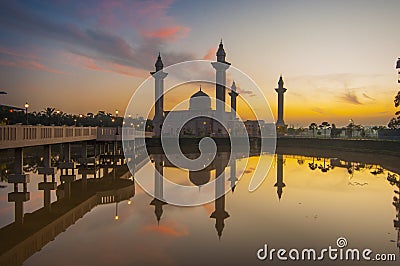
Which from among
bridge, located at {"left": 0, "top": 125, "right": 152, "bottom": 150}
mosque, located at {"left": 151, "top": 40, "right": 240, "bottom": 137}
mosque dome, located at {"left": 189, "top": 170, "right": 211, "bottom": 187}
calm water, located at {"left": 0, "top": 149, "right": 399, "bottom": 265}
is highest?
mosque, located at {"left": 151, "top": 40, "right": 240, "bottom": 137}

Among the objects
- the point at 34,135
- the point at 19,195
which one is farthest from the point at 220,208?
the point at 34,135

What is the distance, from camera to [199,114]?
363 ft

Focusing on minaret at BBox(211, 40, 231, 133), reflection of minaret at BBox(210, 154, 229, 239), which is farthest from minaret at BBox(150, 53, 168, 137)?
reflection of minaret at BBox(210, 154, 229, 239)

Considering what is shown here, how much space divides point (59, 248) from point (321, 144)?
68.4 meters

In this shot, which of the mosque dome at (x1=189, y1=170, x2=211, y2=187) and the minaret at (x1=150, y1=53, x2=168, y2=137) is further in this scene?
the minaret at (x1=150, y1=53, x2=168, y2=137)

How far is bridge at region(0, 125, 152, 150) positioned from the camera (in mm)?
19375

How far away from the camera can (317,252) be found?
12266mm

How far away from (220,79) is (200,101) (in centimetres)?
1653

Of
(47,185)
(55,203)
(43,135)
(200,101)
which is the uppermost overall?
(200,101)

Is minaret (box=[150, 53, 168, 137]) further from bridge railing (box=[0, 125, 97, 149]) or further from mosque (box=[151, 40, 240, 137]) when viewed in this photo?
bridge railing (box=[0, 125, 97, 149])

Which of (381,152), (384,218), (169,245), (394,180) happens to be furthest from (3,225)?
(381,152)

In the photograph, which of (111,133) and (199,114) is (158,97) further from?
(111,133)

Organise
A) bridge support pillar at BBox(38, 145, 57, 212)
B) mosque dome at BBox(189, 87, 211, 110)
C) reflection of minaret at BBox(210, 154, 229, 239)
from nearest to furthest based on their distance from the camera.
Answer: reflection of minaret at BBox(210, 154, 229, 239) < bridge support pillar at BBox(38, 145, 57, 212) < mosque dome at BBox(189, 87, 211, 110)

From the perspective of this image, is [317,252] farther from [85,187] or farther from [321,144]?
[321,144]
